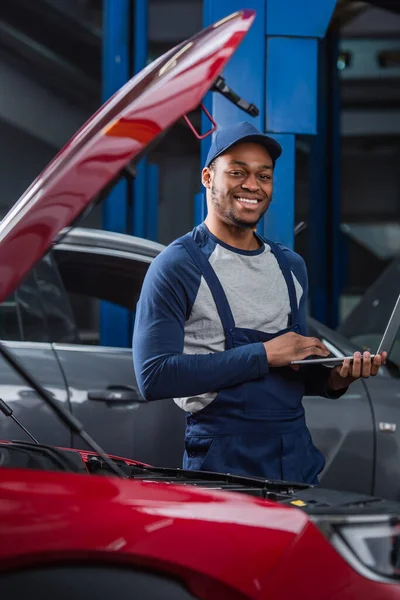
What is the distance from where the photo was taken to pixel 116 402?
3.89 m

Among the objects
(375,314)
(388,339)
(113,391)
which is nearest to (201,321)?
(388,339)

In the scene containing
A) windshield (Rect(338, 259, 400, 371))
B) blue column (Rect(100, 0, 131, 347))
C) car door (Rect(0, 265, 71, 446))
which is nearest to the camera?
car door (Rect(0, 265, 71, 446))

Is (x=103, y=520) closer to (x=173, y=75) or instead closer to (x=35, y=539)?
(x=35, y=539)

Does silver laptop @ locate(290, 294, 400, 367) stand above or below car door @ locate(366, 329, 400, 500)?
above

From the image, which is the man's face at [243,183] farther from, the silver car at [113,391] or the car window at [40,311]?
the car window at [40,311]

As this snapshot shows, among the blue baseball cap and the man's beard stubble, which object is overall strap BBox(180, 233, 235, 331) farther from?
the blue baseball cap

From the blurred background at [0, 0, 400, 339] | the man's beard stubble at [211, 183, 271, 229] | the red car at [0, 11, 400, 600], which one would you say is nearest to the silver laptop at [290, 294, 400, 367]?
the man's beard stubble at [211, 183, 271, 229]

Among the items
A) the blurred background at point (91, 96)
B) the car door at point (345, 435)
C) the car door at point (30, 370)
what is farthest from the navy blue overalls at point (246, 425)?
the blurred background at point (91, 96)

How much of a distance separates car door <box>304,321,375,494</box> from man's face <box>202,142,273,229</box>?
1.77 metres

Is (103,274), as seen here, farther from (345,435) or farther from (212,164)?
(212,164)

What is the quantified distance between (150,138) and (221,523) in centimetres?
67

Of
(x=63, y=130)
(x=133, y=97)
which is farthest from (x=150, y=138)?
(x=63, y=130)

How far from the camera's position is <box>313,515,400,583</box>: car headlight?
1749 mm

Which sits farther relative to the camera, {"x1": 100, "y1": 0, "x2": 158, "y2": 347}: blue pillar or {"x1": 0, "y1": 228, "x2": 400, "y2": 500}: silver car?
{"x1": 100, "y1": 0, "x2": 158, "y2": 347}: blue pillar
